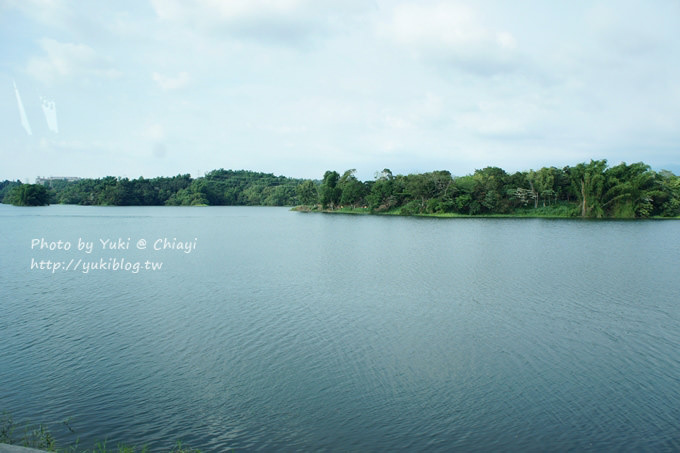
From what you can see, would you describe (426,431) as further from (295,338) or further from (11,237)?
(11,237)

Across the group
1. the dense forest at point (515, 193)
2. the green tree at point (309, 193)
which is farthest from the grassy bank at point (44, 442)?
the green tree at point (309, 193)

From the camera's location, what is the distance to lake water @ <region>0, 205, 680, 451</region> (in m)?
7.19

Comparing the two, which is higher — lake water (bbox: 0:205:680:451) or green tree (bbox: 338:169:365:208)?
green tree (bbox: 338:169:365:208)

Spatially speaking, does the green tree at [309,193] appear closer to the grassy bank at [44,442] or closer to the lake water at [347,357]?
the lake water at [347,357]

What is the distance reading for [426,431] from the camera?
7145 mm

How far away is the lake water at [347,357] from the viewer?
23.6 ft

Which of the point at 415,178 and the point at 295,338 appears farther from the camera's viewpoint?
the point at 415,178

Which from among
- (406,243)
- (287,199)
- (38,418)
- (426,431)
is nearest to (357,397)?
(426,431)

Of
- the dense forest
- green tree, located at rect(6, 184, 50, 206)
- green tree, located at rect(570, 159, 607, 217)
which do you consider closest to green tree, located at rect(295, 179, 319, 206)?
the dense forest

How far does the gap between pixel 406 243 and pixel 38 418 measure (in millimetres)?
27418

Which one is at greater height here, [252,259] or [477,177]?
[477,177]

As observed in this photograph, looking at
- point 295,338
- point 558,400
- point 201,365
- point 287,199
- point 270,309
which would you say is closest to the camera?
point 558,400

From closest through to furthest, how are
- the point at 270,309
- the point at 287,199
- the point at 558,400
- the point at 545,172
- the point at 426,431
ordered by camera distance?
the point at 426,431
the point at 558,400
the point at 270,309
the point at 545,172
the point at 287,199

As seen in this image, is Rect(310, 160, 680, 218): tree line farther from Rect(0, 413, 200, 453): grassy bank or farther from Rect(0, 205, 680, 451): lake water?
Rect(0, 413, 200, 453): grassy bank
